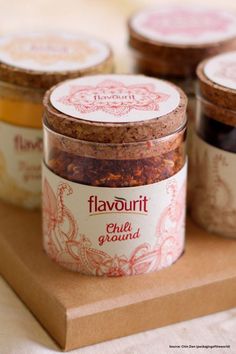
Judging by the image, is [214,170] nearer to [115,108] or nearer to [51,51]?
[115,108]

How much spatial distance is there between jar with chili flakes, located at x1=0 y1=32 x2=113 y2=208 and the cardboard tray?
0.32 feet

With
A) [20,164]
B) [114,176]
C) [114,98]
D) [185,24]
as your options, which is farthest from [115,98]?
[185,24]

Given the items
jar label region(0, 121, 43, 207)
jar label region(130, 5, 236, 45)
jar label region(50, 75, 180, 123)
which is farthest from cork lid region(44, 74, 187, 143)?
jar label region(130, 5, 236, 45)

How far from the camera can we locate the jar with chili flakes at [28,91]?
3.62ft

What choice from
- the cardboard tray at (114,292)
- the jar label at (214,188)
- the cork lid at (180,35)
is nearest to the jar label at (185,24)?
the cork lid at (180,35)

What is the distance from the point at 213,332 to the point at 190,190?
230mm

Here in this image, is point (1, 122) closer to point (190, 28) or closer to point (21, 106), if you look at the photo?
point (21, 106)

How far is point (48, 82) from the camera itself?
1098mm

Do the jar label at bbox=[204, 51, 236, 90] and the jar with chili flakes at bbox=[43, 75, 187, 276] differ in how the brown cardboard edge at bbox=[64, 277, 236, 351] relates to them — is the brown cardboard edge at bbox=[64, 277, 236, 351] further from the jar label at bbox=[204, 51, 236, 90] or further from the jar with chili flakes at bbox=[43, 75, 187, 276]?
the jar label at bbox=[204, 51, 236, 90]

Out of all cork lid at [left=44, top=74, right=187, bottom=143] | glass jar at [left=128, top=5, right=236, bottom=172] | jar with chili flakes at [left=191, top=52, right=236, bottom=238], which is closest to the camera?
cork lid at [left=44, top=74, right=187, bottom=143]

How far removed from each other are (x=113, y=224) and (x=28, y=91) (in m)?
0.24

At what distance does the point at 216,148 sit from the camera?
3.49 ft

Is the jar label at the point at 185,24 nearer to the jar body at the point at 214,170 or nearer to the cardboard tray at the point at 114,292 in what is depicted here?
the jar body at the point at 214,170

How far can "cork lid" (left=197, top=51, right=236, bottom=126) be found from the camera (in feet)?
3.38
